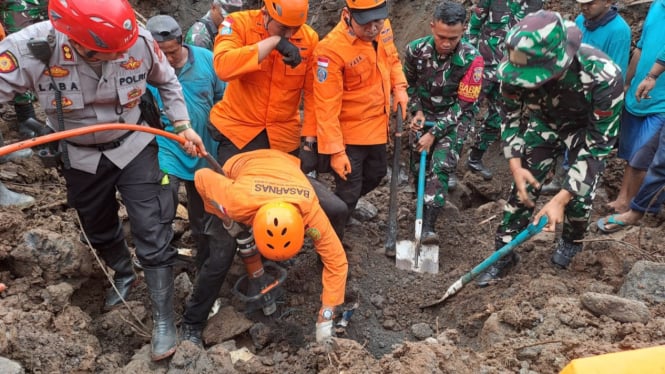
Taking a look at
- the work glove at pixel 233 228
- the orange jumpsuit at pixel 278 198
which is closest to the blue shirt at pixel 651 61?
the orange jumpsuit at pixel 278 198

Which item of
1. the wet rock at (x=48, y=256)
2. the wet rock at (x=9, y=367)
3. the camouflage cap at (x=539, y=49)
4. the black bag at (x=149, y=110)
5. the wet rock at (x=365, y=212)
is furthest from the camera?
the wet rock at (x=365, y=212)

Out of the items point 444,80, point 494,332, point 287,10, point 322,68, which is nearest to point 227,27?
point 287,10

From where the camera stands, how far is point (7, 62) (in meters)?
2.56

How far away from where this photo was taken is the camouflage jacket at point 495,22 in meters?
A: 5.61

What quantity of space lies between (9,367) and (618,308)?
3.07 meters

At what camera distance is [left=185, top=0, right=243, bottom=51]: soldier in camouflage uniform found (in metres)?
4.98

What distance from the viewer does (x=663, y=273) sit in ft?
10.2

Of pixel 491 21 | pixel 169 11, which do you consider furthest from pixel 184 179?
pixel 169 11

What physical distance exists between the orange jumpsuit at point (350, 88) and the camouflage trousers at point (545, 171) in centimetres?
112

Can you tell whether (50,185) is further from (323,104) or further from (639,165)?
(639,165)

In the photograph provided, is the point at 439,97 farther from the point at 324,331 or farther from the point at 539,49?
the point at 324,331

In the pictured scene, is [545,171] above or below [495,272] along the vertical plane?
above

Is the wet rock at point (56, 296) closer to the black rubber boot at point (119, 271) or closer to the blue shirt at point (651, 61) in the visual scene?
the black rubber boot at point (119, 271)

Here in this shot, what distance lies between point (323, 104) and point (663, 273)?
2403 millimetres
